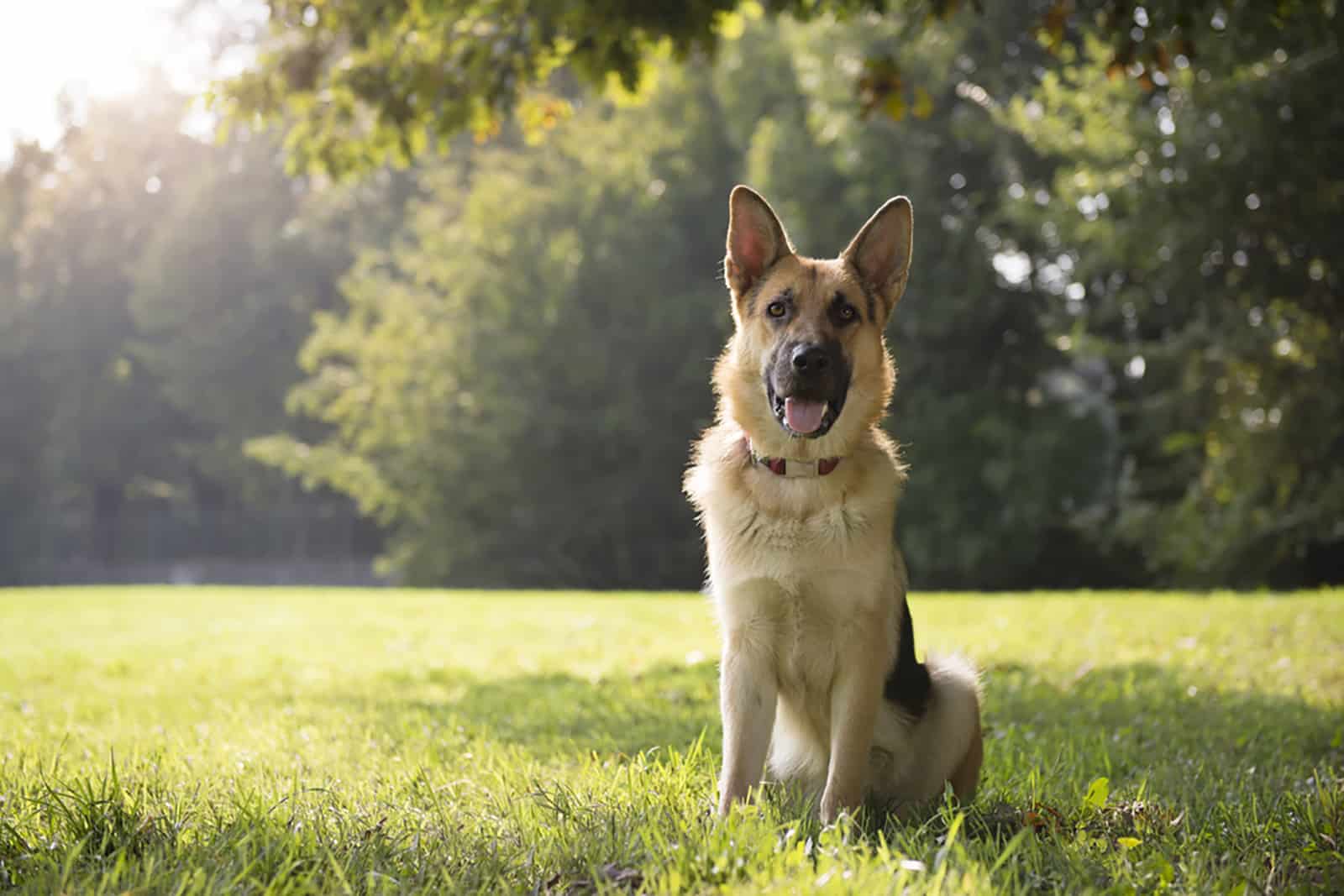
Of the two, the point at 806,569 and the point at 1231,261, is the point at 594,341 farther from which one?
the point at 806,569

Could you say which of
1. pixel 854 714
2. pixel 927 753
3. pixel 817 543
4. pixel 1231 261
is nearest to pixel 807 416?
pixel 817 543

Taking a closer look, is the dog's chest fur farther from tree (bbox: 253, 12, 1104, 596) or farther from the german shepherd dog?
tree (bbox: 253, 12, 1104, 596)

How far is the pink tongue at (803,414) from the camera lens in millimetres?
4191

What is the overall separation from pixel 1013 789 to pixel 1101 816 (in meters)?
Result: 0.51

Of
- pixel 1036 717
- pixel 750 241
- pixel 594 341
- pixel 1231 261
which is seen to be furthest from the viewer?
pixel 594 341

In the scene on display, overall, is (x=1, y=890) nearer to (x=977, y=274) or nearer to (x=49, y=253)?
(x=977, y=274)

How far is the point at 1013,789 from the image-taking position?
4.59 m

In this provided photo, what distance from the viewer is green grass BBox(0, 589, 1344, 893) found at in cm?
335

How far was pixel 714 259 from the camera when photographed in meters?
30.7

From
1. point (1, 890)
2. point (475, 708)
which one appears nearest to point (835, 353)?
point (1, 890)

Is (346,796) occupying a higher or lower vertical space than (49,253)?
lower

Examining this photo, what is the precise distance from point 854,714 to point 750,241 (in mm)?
1712

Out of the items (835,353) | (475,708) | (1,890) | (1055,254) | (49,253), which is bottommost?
(475,708)

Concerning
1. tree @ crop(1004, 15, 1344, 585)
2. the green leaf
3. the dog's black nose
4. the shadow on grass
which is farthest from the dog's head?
tree @ crop(1004, 15, 1344, 585)
